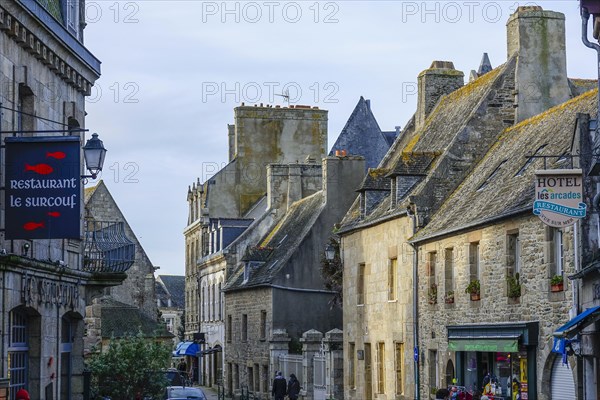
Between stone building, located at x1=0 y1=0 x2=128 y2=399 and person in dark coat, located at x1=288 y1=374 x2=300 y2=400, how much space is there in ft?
56.3

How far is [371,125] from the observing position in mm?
60000

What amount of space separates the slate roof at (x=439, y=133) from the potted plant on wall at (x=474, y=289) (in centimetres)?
472

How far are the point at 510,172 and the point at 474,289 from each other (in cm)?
282

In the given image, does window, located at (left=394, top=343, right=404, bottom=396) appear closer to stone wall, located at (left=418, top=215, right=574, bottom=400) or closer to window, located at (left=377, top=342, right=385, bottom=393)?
window, located at (left=377, top=342, right=385, bottom=393)

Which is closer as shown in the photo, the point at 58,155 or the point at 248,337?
the point at 58,155

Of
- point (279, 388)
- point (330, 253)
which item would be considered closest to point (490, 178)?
point (330, 253)

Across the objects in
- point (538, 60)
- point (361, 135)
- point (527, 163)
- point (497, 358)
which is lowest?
point (497, 358)

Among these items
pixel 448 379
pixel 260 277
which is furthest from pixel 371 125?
pixel 448 379

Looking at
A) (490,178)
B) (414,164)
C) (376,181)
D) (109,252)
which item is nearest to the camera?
(109,252)

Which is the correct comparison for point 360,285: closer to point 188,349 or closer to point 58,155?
point 188,349

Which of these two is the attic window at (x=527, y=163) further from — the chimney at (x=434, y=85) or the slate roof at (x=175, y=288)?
the slate roof at (x=175, y=288)

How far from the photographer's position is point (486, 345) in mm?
28281

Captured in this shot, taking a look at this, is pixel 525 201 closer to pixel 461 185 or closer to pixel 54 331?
pixel 461 185

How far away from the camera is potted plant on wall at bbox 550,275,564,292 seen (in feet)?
82.6
